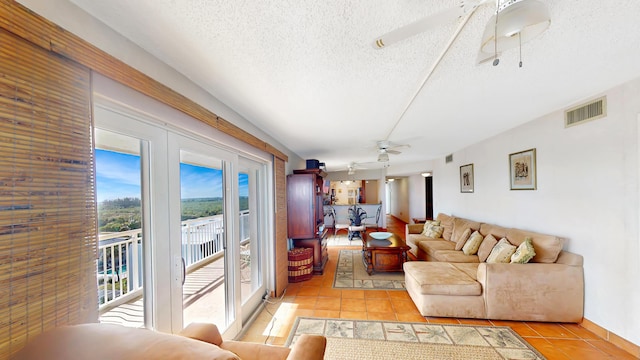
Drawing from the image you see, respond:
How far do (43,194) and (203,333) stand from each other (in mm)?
1138

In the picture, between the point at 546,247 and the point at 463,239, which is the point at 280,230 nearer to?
the point at 463,239

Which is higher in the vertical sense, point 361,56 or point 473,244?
point 361,56

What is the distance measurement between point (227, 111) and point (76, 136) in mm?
1336

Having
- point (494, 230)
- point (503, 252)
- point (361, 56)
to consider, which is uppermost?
point (361, 56)

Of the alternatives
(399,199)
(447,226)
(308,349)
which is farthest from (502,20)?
(399,199)

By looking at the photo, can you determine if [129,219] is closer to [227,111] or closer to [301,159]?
[227,111]

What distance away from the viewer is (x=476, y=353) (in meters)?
2.04

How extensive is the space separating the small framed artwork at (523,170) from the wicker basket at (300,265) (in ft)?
11.1

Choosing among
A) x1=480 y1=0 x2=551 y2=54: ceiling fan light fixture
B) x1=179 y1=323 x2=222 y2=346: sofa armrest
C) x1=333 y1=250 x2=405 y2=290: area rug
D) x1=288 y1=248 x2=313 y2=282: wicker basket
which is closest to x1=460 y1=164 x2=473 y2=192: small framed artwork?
x1=333 y1=250 x2=405 y2=290: area rug

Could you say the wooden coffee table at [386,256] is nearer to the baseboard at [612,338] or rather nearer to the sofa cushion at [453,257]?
the sofa cushion at [453,257]

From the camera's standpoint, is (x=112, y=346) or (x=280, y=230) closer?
(x=112, y=346)

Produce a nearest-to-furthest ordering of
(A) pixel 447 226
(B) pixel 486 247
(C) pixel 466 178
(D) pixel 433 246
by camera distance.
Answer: (B) pixel 486 247, (D) pixel 433 246, (C) pixel 466 178, (A) pixel 447 226

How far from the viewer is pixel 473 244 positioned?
3648mm

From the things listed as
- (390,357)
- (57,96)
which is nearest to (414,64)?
(57,96)
